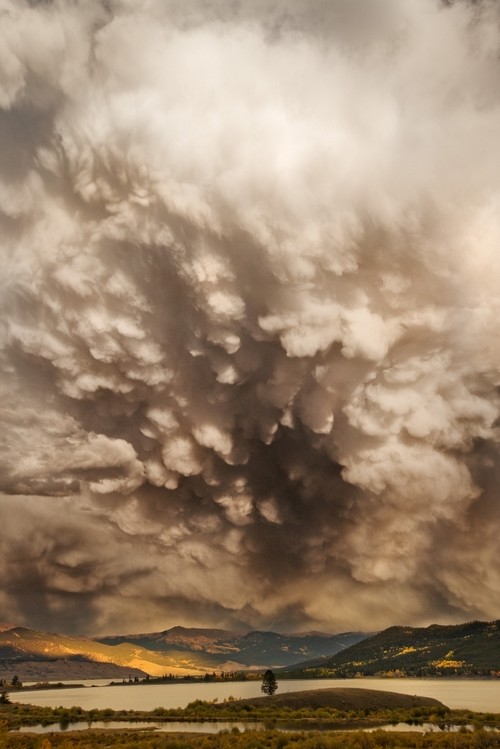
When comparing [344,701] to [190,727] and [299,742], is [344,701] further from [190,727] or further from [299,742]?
[299,742]

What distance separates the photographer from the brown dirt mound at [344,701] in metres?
106

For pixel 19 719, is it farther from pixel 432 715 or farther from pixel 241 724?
pixel 432 715

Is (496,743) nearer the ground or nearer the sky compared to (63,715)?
nearer the ground

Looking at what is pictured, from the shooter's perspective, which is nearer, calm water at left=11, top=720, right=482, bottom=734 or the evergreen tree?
calm water at left=11, top=720, right=482, bottom=734

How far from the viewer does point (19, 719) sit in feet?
319

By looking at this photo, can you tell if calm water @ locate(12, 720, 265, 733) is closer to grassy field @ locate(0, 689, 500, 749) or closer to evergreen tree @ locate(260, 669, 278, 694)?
grassy field @ locate(0, 689, 500, 749)

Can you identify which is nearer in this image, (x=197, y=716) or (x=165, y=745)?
(x=165, y=745)

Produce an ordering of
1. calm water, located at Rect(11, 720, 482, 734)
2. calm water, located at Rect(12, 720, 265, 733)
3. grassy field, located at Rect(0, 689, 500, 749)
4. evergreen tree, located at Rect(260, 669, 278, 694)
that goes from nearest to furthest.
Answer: grassy field, located at Rect(0, 689, 500, 749) < calm water, located at Rect(11, 720, 482, 734) < calm water, located at Rect(12, 720, 265, 733) < evergreen tree, located at Rect(260, 669, 278, 694)

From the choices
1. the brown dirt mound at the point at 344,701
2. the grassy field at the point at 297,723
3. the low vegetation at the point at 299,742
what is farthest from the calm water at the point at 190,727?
the brown dirt mound at the point at 344,701

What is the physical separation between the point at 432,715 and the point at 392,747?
1715 inches

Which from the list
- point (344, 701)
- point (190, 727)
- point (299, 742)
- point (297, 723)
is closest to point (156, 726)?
point (190, 727)

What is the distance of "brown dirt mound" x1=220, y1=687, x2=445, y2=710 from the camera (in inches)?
4178

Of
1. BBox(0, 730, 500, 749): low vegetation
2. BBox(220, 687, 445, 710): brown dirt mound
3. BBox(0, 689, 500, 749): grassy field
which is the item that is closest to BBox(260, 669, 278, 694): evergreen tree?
BBox(0, 689, 500, 749): grassy field

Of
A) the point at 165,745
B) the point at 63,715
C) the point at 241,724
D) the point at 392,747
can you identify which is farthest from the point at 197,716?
the point at 392,747
